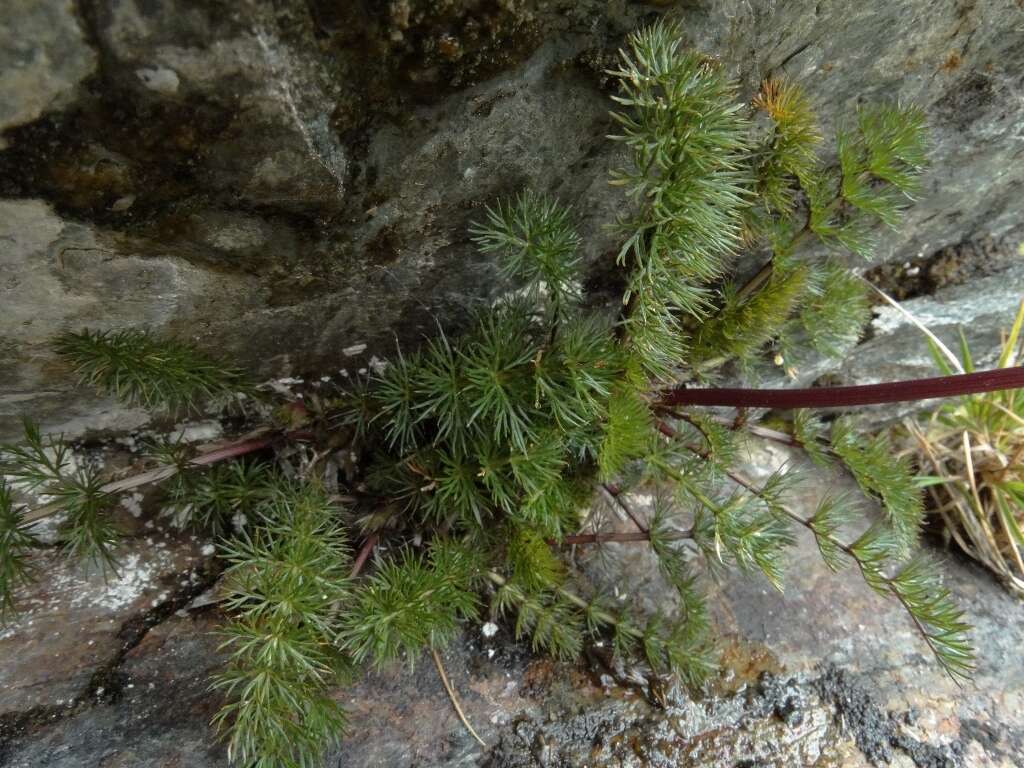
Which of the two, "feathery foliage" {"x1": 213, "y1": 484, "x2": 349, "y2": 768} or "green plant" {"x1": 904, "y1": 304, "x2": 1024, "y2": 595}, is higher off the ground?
"green plant" {"x1": 904, "y1": 304, "x2": 1024, "y2": 595}

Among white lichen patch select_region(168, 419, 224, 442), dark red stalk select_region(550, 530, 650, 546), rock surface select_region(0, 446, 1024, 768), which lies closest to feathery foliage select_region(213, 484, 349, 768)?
rock surface select_region(0, 446, 1024, 768)

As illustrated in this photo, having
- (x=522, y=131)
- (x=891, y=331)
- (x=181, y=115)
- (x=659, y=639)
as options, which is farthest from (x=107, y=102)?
(x=891, y=331)

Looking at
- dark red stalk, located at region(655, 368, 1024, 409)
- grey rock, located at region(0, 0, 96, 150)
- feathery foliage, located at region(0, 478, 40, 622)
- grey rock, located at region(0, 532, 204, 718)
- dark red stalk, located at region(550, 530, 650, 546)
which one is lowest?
grey rock, located at region(0, 532, 204, 718)

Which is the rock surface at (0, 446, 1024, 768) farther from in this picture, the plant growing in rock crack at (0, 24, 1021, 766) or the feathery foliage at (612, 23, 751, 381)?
the feathery foliage at (612, 23, 751, 381)

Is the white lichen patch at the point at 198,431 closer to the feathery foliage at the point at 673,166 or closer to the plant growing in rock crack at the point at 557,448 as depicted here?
the plant growing in rock crack at the point at 557,448

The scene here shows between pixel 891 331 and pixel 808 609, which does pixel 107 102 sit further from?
pixel 891 331

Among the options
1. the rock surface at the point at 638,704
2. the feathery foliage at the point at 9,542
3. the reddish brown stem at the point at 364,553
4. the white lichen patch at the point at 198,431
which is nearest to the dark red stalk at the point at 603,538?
the rock surface at the point at 638,704
